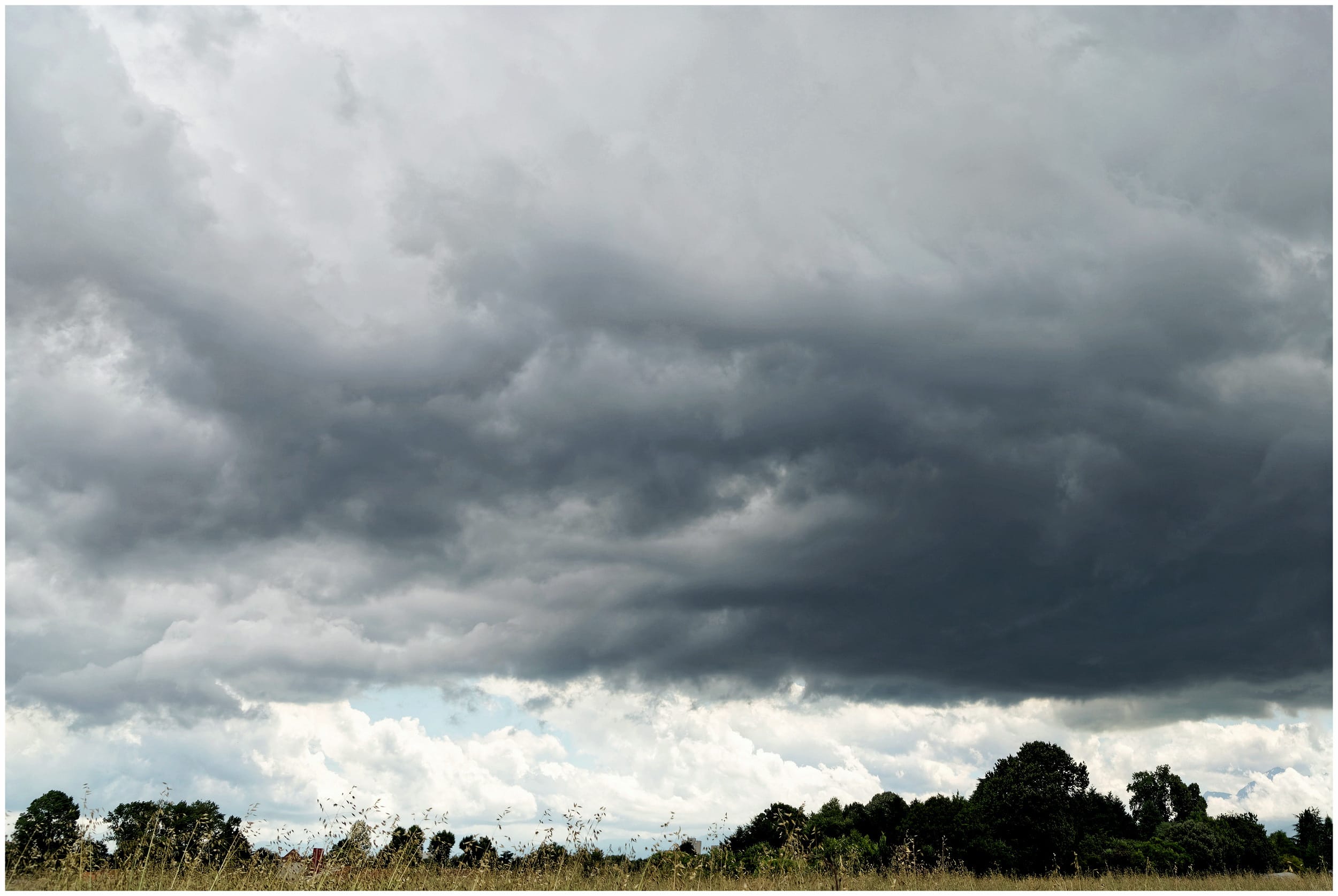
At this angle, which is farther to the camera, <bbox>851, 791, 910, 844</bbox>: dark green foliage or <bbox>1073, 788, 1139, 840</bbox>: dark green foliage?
<bbox>1073, 788, 1139, 840</bbox>: dark green foliage

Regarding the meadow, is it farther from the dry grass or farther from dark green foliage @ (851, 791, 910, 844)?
dark green foliage @ (851, 791, 910, 844)

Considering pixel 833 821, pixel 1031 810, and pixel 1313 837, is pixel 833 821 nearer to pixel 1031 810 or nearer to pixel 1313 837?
pixel 1031 810

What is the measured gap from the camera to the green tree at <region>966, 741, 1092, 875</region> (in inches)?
2518

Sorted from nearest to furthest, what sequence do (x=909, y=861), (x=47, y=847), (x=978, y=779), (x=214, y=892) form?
(x=214, y=892) → (x=47, y=847) → (x=909, y=861) → (x=978, y=779)

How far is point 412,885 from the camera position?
1741 cm

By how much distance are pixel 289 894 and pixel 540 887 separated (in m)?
4.39

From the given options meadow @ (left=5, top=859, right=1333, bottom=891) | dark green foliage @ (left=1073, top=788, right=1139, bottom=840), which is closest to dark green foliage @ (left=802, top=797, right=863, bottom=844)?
dark green foliage @ (left=1073, top=788, right=1139, bottom=840)

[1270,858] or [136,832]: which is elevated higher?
[136,832]

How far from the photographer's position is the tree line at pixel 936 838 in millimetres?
17531

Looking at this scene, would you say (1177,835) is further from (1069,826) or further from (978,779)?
(978,779)

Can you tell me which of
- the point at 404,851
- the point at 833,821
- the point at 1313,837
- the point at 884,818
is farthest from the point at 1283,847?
the point at 404,851

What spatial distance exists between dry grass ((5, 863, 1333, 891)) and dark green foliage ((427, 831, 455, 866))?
0.50 metres

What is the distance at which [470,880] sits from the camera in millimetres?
17812

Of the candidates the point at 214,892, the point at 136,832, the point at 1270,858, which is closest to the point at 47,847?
the point at 136,832
